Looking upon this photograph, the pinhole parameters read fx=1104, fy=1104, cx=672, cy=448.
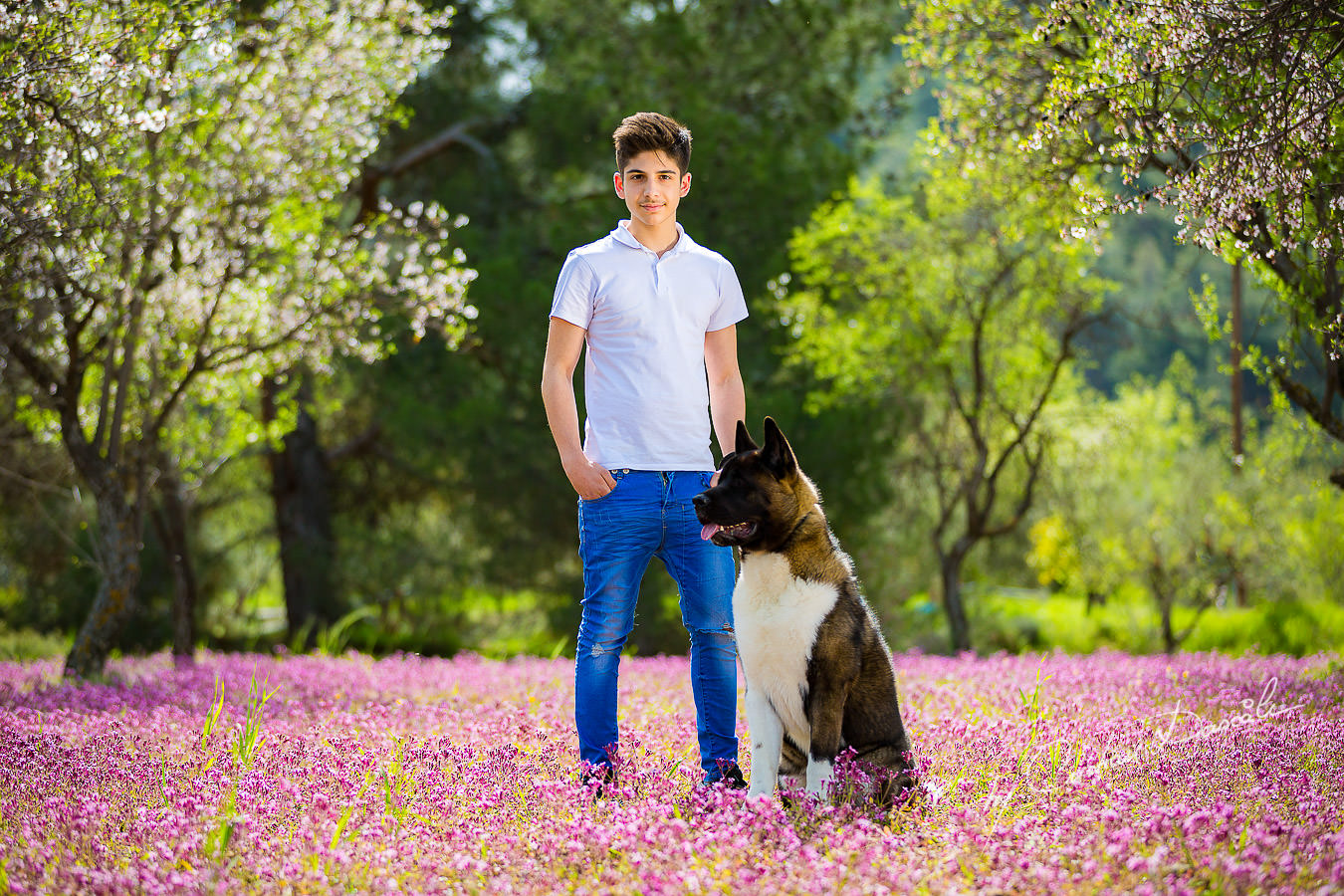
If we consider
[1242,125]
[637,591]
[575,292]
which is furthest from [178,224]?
[1242,125]

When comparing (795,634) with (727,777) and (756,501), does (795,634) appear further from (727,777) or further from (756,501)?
(727,777)

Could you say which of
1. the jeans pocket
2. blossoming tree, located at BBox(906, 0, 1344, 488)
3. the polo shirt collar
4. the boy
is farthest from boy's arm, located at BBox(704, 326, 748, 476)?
blossoming tree, located at BBox(906, 0, 1344, 488)

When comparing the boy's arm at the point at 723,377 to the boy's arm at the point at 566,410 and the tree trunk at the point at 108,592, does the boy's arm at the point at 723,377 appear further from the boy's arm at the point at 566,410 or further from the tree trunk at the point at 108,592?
the tree trunk at the point at 108,592

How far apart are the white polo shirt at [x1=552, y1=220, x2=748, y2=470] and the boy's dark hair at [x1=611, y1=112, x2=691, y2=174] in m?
0.37

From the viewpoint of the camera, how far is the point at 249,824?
14.0 ft

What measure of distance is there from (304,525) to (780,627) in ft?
60.2

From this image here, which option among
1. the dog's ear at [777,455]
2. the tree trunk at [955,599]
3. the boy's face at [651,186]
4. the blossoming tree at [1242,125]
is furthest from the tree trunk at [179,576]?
the tree trunk at [955,599]

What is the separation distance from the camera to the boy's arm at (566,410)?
195 inches

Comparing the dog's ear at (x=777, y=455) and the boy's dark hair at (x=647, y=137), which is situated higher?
the boy's dark hair at (x=647, y=137)

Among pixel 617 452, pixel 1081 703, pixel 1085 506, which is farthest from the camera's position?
pixel 1085 506

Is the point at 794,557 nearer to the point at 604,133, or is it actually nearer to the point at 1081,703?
the point at 1081,703

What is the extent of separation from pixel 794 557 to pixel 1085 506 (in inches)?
891

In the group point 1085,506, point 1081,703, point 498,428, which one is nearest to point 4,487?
point 498,428

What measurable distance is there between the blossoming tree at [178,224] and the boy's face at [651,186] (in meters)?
4.19
